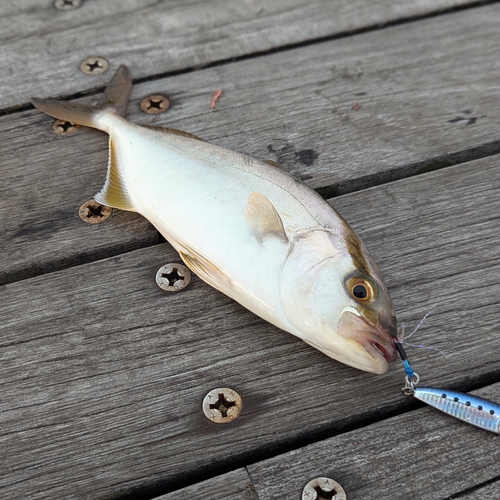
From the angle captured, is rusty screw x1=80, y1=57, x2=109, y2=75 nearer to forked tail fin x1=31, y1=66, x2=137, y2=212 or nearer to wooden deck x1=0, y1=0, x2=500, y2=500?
wooden deck x1=0, y1=0, x2=500, y2=500

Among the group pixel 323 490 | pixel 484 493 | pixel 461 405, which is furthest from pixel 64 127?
pixel 484 493

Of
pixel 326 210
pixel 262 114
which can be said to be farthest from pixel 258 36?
pixel 326 210

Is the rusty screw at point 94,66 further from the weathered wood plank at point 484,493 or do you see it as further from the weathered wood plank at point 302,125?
the weathered wood plank at point 484,493

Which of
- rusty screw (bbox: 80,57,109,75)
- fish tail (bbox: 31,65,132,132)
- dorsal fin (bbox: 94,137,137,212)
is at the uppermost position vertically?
rusty screw (bbox: 80,57,109,75)

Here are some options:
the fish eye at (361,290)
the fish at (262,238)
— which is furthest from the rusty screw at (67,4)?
the fish eye at (361,290)

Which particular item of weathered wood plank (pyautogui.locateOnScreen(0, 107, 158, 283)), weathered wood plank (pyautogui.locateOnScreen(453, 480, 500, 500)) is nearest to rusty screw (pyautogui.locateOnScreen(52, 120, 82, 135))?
weathered wood plank (pyautogui.locateOnScreen(0, 107, 158, 283))
